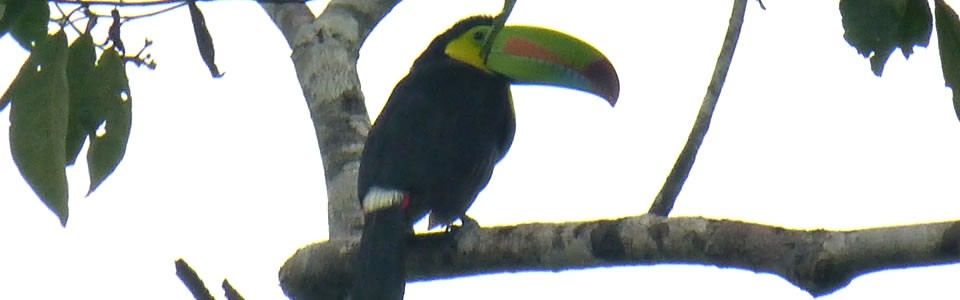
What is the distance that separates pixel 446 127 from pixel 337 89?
11.2 inches

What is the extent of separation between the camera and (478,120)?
3838mm

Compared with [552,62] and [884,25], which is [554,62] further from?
[884,25]

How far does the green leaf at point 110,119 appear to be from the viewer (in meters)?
2.94

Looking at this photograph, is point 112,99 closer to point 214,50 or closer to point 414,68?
point 214,50

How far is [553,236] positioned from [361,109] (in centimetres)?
125

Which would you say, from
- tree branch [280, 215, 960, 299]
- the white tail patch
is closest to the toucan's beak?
the white tail patch

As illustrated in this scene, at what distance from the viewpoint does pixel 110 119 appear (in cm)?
297

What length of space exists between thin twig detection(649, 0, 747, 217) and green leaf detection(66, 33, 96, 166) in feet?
3.63

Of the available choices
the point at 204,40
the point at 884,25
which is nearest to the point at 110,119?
the point at 204,40

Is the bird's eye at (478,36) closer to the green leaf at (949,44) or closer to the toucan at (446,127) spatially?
the toucan at (446,127)

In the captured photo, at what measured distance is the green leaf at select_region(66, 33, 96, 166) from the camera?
9.72ft

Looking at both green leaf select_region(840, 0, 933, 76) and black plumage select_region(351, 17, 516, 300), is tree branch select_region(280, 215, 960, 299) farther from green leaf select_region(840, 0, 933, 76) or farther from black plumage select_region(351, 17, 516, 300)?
green leaf select_region(840, 0, 933, 76)

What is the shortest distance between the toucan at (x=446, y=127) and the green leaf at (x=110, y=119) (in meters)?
0.52

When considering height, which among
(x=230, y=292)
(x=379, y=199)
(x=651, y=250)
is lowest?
(x=230, y=292)
